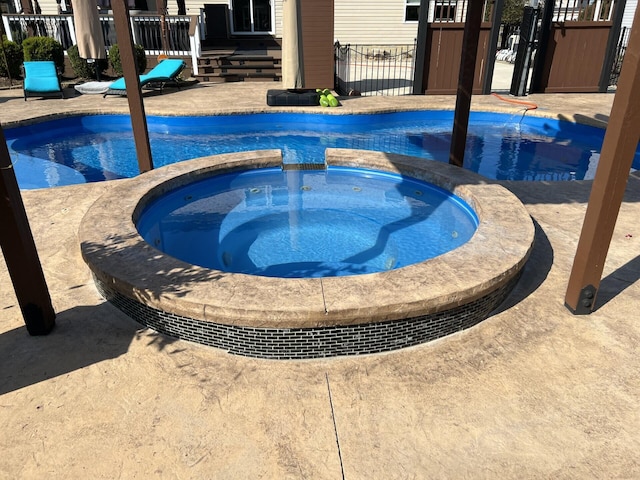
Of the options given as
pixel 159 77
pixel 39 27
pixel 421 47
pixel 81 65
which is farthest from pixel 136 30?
pixel 421 47

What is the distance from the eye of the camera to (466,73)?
677 cm

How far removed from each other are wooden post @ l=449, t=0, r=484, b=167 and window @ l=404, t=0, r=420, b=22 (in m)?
15.1

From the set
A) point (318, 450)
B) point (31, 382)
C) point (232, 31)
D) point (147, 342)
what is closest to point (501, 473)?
point (318, 450)

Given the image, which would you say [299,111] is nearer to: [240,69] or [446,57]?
[446,57]

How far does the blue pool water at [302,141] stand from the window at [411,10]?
999cm

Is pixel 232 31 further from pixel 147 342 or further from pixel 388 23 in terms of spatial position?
pixel 147 342

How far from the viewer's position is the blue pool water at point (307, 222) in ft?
19.7

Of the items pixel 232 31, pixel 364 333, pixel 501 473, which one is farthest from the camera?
pixel 232 31

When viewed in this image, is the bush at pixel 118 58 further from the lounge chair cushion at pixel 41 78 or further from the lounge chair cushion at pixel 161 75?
the lounge chair cushion at pixel 41 78

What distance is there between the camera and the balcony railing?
15969mm

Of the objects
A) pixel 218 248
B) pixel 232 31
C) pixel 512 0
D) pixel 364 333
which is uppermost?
pixel 512 0

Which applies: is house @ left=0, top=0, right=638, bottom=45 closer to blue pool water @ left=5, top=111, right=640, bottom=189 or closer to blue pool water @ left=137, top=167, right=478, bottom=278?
blue pool water @ left=5, top=111, right=640, bottom=189

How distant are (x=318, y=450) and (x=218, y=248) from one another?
3.76m

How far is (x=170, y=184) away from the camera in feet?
22.3
